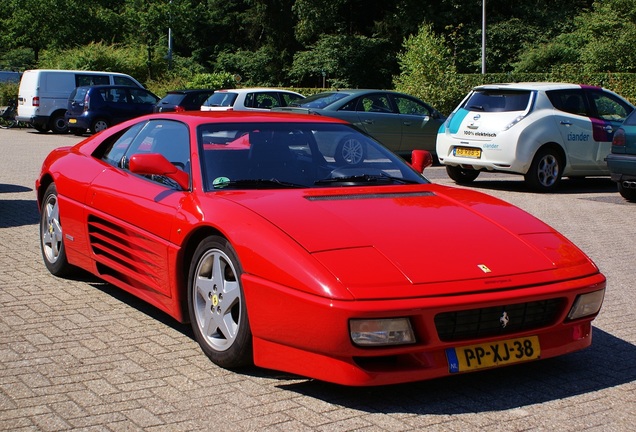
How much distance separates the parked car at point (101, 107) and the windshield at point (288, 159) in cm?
2230

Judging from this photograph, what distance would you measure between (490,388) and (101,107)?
975 inches

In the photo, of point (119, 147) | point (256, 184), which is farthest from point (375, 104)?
point (256, 184)

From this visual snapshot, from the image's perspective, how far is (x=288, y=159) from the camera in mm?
5641

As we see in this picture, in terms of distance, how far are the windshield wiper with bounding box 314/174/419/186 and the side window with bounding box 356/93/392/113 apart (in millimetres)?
13555

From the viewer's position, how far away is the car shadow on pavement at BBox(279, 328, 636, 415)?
436 centimetres

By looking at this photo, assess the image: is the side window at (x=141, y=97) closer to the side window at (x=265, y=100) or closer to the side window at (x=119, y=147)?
the side window at (x=265, y=100)

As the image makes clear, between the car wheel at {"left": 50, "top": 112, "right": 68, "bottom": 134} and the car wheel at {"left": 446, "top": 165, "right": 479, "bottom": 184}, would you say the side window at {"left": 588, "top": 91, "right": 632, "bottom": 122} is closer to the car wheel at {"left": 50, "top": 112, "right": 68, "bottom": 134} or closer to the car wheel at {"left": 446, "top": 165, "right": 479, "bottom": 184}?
the car wheel at {"left": 446, "top": 165, "right": 479, "bottom": 184}

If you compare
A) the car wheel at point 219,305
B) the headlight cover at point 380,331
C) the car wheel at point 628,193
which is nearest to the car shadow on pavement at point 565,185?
the car wheel at point 628,193

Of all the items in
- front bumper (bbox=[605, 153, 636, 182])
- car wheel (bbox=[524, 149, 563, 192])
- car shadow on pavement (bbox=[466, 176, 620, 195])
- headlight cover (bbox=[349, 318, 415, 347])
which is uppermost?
headlight cover (bbox=[349, 318, 415, 347])

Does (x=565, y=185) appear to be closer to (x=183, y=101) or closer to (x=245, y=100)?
(x=245, y=100)

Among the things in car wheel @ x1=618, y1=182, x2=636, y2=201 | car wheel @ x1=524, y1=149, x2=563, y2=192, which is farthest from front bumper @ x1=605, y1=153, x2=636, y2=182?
car wheel @ x1=524, y1=149, x2=563, y2=192

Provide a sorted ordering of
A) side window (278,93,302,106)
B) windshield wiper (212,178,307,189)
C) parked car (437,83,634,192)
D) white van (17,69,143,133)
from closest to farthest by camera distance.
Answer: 1. windshield wiper (212,178,307,189)
2. parked car (437,83,634,192)
3. side window (278,93,302,106)
4. white van (17,69,143,133)

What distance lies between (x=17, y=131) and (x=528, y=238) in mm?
28491

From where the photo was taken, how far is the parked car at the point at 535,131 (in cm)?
1406
